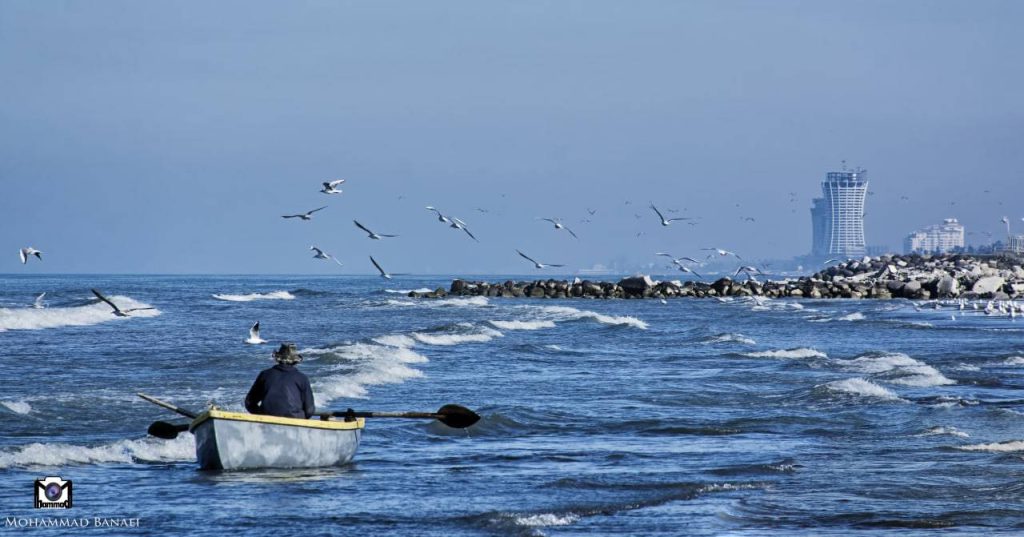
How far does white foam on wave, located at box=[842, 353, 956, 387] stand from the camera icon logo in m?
16.7

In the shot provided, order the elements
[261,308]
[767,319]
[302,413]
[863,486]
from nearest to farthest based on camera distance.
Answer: [863,486] < [302,413] < [767,319] < [261,308]

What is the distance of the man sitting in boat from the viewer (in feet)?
51.4

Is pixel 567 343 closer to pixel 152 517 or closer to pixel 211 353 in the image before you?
pixel 211 353

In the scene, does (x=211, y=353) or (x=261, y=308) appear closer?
(x=211, y=353)

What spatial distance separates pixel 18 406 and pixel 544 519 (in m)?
10.5

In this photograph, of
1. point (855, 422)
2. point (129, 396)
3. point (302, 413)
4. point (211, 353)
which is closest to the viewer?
point (302, 413)

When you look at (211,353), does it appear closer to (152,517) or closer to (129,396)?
(129,396)

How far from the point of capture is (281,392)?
619 inches

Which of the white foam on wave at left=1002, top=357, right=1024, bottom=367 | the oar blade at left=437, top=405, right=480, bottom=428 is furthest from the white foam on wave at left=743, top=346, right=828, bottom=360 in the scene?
the oar blade at left=437, top=405, right=480, bottom=428

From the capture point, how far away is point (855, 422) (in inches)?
803

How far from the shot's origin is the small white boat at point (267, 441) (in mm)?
15033

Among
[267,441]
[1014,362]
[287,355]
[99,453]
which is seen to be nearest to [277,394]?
[287,355]

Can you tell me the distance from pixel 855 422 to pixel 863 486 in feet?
19.0

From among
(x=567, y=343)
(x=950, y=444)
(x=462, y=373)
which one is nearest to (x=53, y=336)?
(x=567, y=343)
